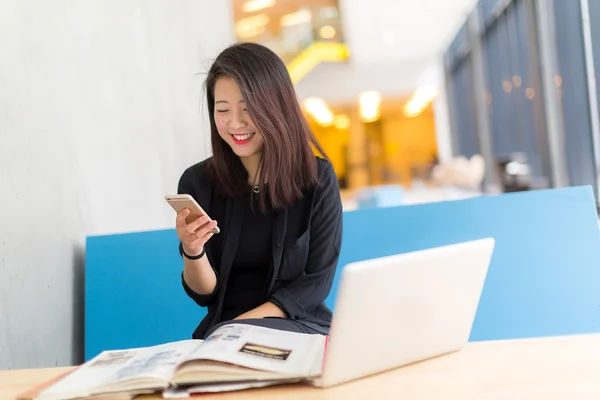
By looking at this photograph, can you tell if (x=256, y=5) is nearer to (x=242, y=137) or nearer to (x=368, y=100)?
(x=368, y=100)

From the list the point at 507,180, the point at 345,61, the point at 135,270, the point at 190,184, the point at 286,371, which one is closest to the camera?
the point at 286,371

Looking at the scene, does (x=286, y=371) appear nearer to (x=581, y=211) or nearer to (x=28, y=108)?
(x=28, y=108)

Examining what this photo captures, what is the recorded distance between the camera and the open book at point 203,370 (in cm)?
103

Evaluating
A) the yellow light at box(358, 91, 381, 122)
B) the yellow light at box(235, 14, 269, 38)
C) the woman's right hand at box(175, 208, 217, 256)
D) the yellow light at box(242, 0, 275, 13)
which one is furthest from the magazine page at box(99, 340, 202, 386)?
the yellow light at box(358, 91, 381, 122)

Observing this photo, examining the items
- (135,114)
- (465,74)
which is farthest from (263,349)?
(465,74)

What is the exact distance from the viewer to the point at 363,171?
92.6ft

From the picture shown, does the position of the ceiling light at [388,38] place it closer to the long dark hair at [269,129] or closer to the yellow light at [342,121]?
the long dark hair at [269,129]

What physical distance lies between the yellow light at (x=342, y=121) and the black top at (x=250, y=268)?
24.3 meters

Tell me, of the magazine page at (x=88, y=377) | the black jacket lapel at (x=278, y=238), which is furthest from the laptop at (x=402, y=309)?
the black jacket lapel at (x=278, y=238)

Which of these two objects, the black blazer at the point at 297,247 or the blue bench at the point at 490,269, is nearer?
the black blazer at the point at 297,247

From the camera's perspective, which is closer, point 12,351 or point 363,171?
point 12,351

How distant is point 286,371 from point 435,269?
0.97ft

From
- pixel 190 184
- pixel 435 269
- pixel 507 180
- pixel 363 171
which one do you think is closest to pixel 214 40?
pixel 507 180

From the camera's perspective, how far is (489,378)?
1027mm
